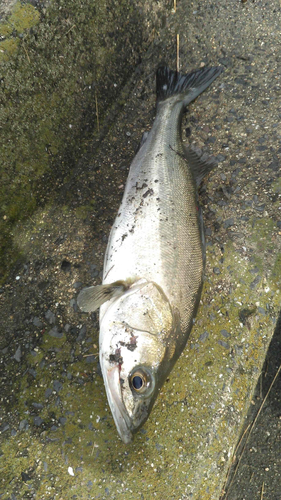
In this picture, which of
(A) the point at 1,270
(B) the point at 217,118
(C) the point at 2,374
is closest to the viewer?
(C) the point at 2,374

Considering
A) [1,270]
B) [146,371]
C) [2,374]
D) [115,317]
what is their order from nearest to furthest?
[146,371] < [115,317] < [2,374] < [1,270]

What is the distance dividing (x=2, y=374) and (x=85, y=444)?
93 cm

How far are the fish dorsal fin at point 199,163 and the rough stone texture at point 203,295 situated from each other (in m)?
0.22

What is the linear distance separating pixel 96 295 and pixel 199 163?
162 centimetres

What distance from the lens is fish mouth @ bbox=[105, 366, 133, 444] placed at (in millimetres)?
2186

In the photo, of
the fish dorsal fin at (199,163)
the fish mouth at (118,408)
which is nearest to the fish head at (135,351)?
the fish mouth at (118,408)

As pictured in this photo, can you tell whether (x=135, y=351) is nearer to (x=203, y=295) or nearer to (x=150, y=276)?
(x=150, y=276)

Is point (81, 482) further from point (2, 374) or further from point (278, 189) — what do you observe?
point (278, 189)

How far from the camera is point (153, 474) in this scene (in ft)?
8.26

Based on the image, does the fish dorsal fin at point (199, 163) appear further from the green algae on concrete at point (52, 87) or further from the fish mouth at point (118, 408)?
the fish mouth at point (118, 408)

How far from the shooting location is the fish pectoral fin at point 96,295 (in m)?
2.54

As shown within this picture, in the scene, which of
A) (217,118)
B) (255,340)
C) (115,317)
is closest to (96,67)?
(217,118)

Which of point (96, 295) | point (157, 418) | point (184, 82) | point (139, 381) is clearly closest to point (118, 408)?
point (139, 381)

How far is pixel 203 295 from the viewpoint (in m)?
2.95
